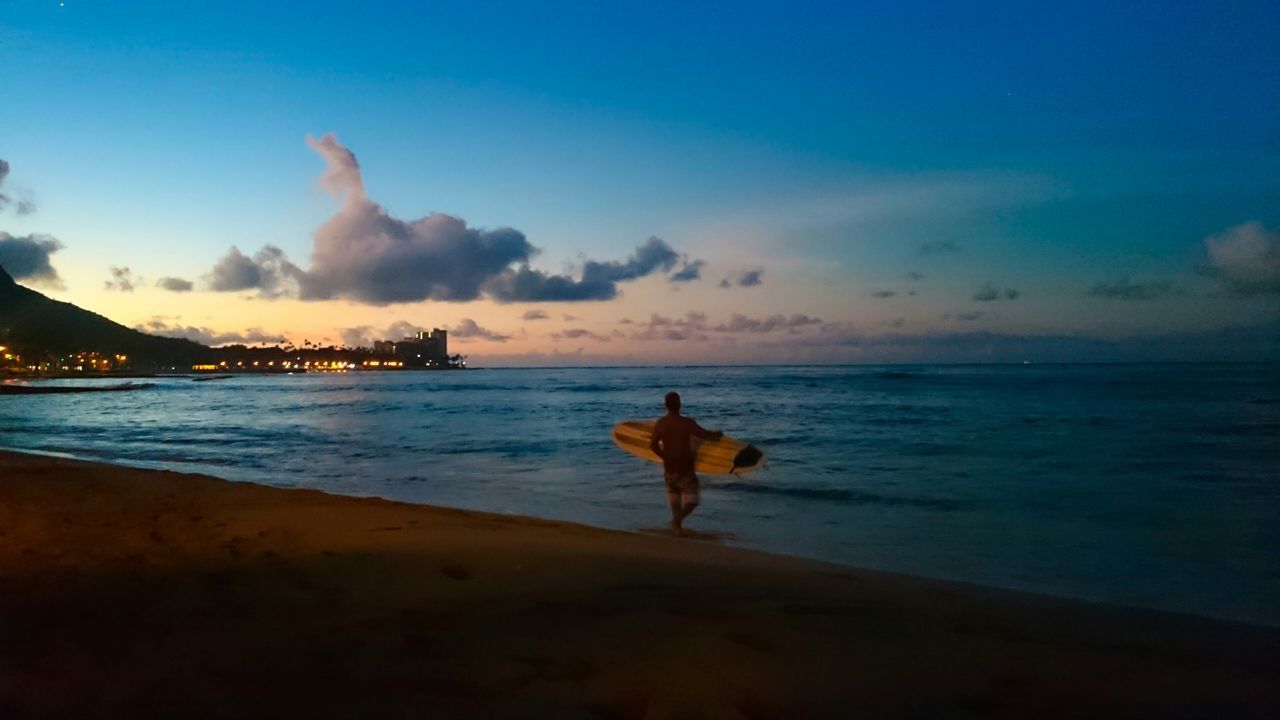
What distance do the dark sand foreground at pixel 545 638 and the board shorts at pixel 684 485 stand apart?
2.03m

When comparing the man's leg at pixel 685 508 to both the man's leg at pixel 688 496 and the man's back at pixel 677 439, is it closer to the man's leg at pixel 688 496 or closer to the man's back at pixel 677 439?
the man's leg at pixel 688 496

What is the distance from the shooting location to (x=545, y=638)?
4.41 metres

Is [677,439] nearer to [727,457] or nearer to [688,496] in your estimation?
[688,496]

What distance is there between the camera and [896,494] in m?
13.0

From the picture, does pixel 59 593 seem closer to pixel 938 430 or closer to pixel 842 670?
pixel 842 670

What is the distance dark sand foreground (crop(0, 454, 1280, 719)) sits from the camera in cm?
359

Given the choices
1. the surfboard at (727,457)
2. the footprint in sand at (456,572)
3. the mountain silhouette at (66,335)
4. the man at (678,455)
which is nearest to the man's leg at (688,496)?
the man at (678,455)

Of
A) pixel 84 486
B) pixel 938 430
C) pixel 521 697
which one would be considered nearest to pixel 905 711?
pixel 521 697

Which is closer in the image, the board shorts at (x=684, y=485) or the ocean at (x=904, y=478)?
the ocean at (x=904, y=478)

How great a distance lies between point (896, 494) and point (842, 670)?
9582 millimetres

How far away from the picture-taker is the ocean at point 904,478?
27.1ft

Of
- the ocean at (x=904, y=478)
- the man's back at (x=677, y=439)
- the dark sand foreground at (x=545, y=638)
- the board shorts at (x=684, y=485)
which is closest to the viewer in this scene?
the dark sand foreground at (x=545, y=638)

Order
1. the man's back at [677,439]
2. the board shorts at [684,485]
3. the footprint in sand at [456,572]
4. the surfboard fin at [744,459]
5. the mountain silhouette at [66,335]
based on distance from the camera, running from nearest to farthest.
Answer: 1. the footprint in sand at [456,572]
2. the man's back at [677,439]
3. the board shorts at [684,485]
4. the surfboard fin at [744,459]
5. the mountain silhouette at [66,335]

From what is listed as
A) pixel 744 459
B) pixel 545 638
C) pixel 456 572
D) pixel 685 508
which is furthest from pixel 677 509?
pixel 545 638
